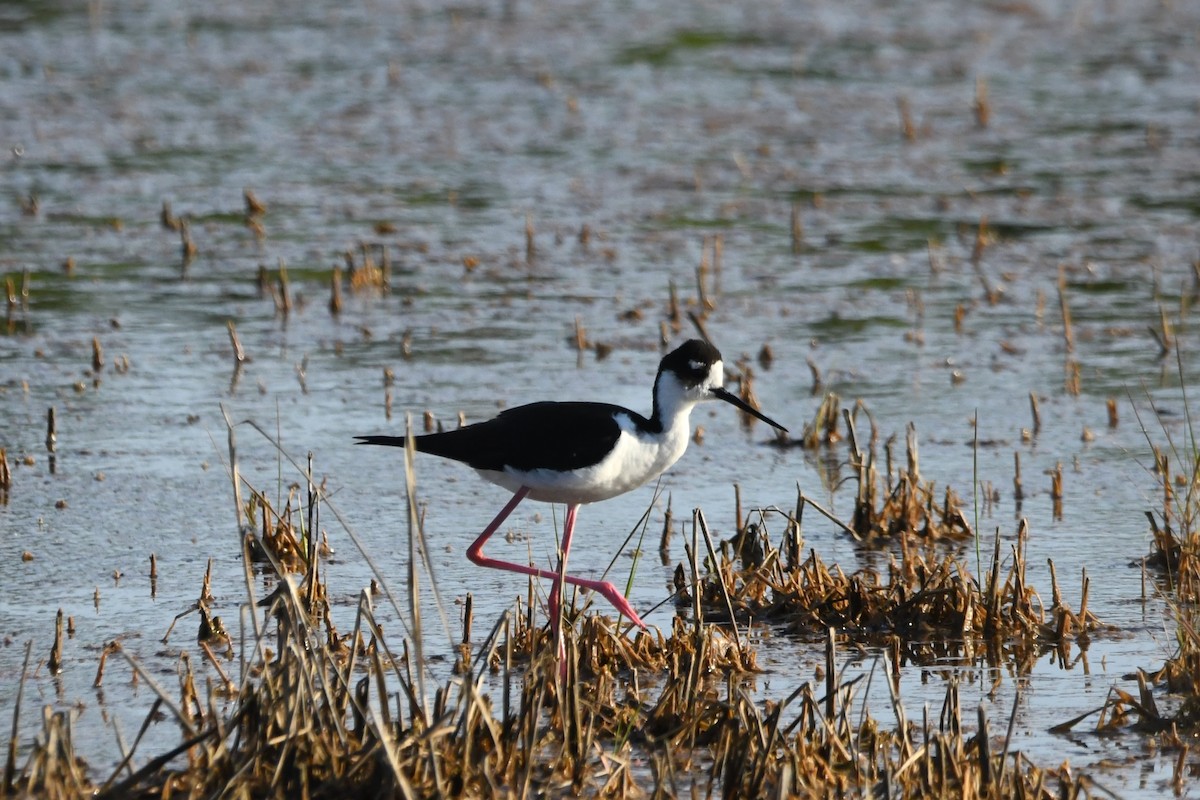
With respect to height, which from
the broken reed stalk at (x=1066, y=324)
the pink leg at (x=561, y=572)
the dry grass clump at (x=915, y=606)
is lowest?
the dry grass clump at (x=915, y=606)

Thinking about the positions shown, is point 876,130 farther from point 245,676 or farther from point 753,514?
point 245,676

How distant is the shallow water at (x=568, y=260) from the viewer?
7453 millimetres

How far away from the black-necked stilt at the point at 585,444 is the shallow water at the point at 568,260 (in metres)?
0.58

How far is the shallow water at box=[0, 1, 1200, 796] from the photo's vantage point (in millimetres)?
7453

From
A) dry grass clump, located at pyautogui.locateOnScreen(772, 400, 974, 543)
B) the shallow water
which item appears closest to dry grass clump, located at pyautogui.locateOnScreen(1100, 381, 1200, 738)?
the shallow water

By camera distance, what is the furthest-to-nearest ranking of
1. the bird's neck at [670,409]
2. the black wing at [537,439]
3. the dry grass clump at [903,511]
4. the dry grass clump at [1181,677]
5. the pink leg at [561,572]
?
the dry grass clump at [903,511] < the bird's neck at [670,409] < the black wing at [537,439] < the pink leg at [561,572] < the dry grass clump at [1181,677]

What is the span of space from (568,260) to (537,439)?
6018 millimetres

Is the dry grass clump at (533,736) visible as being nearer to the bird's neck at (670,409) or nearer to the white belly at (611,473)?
the white belly at (611,473)

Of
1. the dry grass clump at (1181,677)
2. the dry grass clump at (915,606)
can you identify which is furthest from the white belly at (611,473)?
the dry grass clump at (1181,677)

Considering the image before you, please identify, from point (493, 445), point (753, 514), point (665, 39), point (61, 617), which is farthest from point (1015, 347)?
point (665, 39)

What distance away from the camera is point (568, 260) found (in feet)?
40.3

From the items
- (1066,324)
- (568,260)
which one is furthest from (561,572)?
(568,260)

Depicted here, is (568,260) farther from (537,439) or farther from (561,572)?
(561,572)

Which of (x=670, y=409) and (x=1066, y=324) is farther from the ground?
(x=670, y=409)
